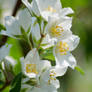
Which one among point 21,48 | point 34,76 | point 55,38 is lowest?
point 21,48

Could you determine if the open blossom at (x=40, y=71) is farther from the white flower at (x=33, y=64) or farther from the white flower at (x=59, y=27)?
the white flower at (x=59, y=27)

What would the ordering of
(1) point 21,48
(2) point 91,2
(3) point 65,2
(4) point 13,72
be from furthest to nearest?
(2) point 91,2, (1) point 21,48, (4) point 13,72, (3) point 65,2

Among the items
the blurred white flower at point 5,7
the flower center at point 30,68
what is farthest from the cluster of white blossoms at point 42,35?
the blurred white flower at point 5,7

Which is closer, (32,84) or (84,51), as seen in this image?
(32,84)

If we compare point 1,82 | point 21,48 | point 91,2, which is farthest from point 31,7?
point 91,2

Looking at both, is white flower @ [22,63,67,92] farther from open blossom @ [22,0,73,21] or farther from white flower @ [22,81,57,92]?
open blossom @ [22,0,73,21]

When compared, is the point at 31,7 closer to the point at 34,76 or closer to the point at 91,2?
the point at 34,76

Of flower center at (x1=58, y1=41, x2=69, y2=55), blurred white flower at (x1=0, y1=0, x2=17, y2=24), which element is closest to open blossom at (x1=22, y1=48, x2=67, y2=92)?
flower center at (x1=58, y1=41, x2=69, y2=55)
